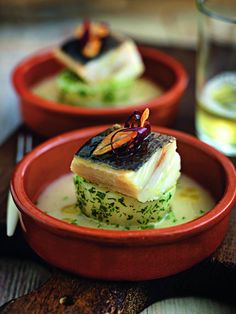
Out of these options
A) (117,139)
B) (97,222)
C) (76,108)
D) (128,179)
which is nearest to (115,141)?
(117,139)

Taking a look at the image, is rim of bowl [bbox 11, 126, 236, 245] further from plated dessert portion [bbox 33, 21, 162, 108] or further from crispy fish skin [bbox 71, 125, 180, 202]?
plated dessert portion [bbox 33, 21, 162, 108]

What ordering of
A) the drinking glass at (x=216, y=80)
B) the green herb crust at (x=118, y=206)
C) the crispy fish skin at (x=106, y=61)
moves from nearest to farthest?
the green herb crust at (x=118, y=206) → the drinking glass at (x=216, y=80) → the crispy fish skin at (x=106, y=61)

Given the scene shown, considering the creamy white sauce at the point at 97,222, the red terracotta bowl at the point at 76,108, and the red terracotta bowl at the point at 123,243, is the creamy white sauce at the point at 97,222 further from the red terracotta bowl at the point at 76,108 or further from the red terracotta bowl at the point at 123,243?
the red terracotta bowl at the point at 76,108

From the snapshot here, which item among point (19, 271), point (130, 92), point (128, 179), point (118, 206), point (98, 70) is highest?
point (128, 179)

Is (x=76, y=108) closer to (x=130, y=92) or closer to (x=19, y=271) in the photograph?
(x=130, y=92)

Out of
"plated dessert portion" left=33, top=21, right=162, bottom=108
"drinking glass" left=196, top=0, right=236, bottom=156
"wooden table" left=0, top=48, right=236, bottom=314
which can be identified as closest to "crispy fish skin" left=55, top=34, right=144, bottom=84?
"plated dessert portion" left=33, top=21, right=162, bottom=108

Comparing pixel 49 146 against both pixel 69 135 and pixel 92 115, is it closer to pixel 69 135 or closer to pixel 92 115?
pixel 69 135

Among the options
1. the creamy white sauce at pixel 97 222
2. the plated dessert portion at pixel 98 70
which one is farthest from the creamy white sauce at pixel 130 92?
the creamy white sauce at pixel 97 222
